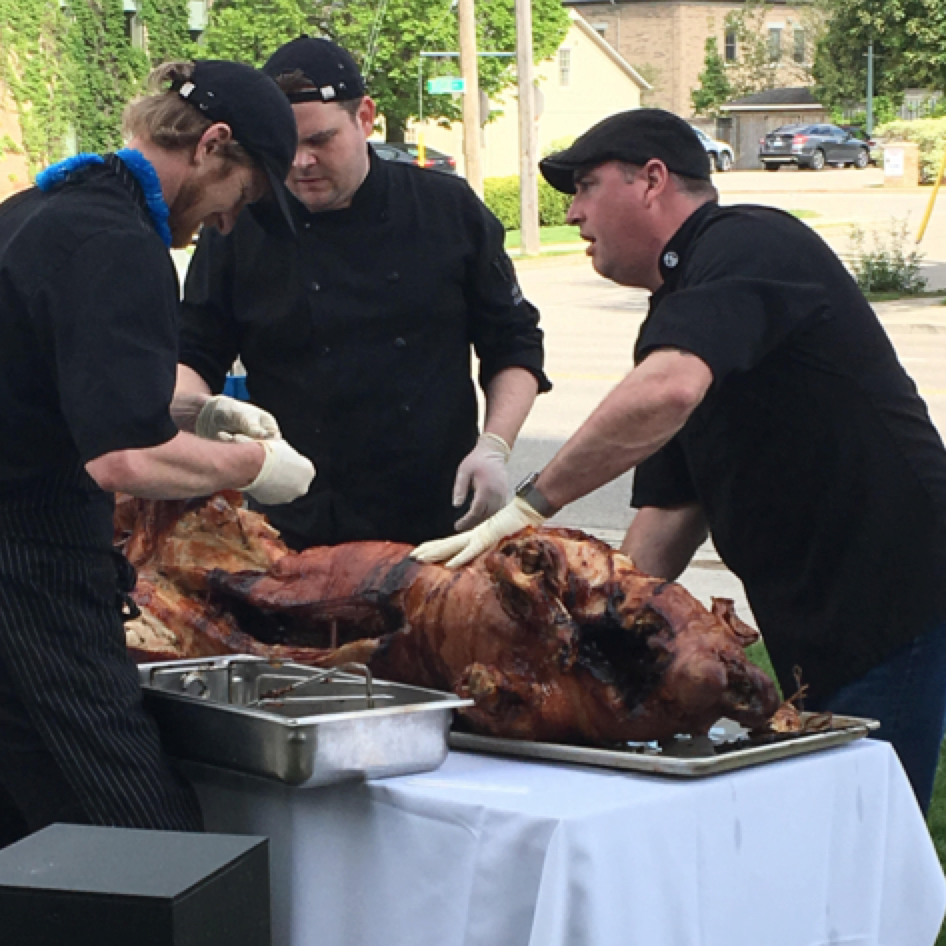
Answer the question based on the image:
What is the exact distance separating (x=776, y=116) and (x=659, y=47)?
9.95 m

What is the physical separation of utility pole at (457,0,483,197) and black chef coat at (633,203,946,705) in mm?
22558

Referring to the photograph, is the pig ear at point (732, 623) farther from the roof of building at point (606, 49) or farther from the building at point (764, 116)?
the building at point (764, 116)

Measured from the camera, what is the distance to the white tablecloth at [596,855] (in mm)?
2162

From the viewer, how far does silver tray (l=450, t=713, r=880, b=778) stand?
229 cm

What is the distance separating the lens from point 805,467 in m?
2.92

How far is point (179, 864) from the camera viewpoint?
6.72 feet

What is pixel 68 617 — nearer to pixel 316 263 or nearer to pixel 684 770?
pixel 684 770

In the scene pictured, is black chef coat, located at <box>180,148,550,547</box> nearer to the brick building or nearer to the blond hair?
the blond hair

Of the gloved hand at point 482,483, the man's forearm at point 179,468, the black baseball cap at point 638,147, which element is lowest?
the gloved hand at point 482,483

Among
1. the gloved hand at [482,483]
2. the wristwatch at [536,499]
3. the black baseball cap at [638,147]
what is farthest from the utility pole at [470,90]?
the wristwatch at [536,499]

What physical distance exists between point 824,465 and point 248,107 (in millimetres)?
1225

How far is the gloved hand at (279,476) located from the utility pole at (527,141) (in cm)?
2340

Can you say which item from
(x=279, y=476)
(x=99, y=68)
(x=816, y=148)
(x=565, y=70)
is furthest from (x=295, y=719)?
(x=565, y=70)

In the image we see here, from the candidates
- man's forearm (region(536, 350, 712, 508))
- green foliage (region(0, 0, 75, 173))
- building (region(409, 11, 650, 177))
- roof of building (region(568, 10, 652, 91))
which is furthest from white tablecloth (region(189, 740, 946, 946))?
roof of building (region(568, 10, 652, 91))
